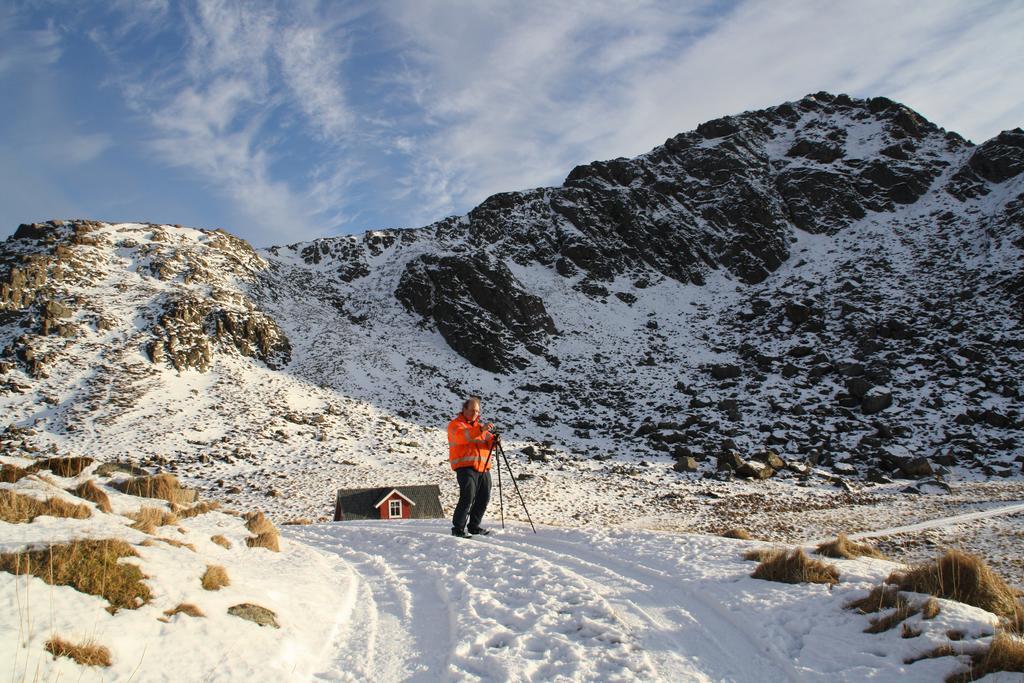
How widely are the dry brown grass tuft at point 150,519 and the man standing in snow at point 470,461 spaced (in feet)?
15.2

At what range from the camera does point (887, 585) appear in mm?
6379

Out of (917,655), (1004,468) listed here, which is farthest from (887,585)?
(1004,468)

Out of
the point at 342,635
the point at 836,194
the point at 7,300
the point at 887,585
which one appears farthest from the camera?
the point at 836,194

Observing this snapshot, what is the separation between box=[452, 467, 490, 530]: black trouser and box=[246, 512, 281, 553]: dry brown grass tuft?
10.5ft

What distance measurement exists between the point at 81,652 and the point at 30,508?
3847 mm

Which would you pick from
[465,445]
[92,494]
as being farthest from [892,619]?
[92,494]

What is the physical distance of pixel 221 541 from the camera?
335 inches

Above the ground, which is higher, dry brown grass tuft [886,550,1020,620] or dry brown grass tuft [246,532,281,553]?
dry brown grass tuft [886,550,1020,620]

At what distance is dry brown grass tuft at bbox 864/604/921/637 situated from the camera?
5.50m

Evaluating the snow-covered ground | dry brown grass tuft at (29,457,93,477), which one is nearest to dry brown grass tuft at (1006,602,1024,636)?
the snow-covered ground

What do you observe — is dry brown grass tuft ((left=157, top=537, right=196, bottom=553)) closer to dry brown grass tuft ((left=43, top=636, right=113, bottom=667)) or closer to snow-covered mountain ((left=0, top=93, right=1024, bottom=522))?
dry brown grass tuft ((left=43, top=636, right=113, bottom=667))

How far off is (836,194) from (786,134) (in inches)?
764

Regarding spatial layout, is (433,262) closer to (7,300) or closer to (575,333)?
(575,333)

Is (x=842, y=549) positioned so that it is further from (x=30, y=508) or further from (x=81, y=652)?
(x=30, y=508)
